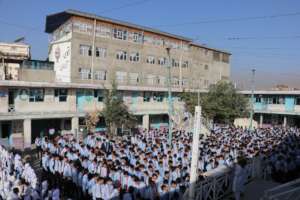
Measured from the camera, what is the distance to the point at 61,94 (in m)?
24.8

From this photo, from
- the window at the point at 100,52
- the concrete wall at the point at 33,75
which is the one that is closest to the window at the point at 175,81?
the window at the point at 100,52

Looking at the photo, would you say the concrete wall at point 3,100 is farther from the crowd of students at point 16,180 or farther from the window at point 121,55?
the window at point 121,55

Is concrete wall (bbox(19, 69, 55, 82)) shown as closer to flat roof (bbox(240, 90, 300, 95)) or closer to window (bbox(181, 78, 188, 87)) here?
window (bbox(181, 78, 188, 87))

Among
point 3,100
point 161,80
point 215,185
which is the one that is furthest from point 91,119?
point 215,185

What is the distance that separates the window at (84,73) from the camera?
3045cm

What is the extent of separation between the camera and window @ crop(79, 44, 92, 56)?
30147mm

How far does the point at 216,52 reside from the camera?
46.6 m

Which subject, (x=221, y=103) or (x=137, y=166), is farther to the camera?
(x=221, y=103)

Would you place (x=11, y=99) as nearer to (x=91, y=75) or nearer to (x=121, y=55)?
(x=91, y=75)

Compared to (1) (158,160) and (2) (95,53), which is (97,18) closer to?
(2) (95,53)

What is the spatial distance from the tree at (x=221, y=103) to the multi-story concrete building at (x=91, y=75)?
2151 mm

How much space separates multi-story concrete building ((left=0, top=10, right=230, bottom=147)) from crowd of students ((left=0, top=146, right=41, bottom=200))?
28.0 feet

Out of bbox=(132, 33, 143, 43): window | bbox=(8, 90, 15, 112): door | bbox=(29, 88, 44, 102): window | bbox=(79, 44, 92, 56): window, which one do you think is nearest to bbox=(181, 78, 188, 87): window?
bbox=(132, 33, 143, 43): window

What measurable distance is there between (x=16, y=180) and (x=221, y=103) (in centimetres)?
2275
